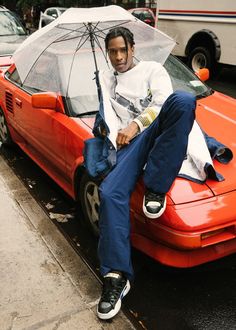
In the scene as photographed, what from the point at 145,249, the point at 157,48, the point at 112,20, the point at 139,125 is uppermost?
the point at 112,20

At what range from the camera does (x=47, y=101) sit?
354cm

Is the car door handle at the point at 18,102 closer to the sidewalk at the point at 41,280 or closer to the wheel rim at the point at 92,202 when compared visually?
the sidewalk at the point at 41,280

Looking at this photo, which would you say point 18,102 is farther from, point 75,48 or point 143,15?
point 143,15

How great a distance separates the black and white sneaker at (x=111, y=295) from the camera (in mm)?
2449

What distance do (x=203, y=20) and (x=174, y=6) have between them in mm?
954

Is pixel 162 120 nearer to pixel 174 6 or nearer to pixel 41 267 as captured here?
pixel 41 267

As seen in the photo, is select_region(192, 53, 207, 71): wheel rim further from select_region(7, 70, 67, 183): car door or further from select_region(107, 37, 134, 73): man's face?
select_region(107, 37, 134, 73): man's face

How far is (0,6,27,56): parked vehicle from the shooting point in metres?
8.57

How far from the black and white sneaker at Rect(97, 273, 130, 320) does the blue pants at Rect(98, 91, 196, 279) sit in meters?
0.05

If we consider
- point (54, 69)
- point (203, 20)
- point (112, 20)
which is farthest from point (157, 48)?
point (203, 20)

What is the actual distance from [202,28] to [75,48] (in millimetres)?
6077

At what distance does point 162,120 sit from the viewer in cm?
253

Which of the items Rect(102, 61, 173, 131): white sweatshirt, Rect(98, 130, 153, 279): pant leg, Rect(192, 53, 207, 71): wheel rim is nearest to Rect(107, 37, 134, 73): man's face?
Rect(102, 61, 173, 131): white sweatshirt

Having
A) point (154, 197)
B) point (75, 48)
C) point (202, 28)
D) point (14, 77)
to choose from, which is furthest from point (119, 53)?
point (202, 28)
